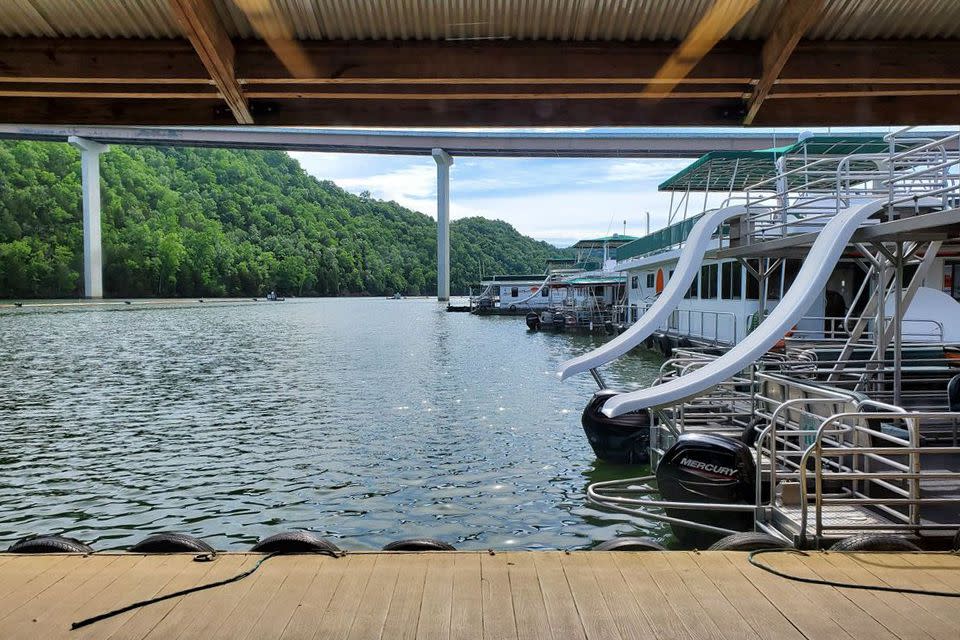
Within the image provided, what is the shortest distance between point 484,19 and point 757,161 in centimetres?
2547

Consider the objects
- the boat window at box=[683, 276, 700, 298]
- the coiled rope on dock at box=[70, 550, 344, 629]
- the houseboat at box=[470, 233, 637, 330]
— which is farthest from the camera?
the houseboat at box=[470, 233, 637, 330]

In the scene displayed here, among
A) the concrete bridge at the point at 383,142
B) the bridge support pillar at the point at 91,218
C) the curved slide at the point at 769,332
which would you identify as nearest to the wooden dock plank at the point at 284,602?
the curved slide at the point at 769,332

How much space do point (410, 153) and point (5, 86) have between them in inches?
3301

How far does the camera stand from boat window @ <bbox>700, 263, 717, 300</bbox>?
28.0 m

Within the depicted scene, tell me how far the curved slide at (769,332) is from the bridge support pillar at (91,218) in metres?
87.5

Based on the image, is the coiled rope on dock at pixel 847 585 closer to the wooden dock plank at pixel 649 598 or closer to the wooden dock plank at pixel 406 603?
the wooden dock plank at pixel 649 598

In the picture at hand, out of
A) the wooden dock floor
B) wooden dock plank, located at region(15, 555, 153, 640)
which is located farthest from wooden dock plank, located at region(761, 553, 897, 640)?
wooden dock plank, located at region(15, 555, 153, 640)

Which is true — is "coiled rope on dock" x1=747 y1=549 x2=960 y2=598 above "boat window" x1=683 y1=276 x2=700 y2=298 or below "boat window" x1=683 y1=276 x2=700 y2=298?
below

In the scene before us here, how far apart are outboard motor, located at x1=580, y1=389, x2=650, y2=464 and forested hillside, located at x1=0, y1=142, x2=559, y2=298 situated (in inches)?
3650

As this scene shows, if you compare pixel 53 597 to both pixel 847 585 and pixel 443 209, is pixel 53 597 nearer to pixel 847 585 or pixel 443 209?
pixel 847 585

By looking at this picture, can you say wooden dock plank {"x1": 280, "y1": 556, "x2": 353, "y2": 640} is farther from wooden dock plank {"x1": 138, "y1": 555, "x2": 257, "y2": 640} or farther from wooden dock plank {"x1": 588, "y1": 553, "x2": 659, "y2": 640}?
wooden dock plank {"x1": 588, "y1": 553, "x2": 659, "y2": 640}

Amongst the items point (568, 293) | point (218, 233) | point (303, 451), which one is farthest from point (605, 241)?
point (218, 233)

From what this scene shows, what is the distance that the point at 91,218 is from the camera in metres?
83.0

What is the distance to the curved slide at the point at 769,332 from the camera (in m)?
8.03
